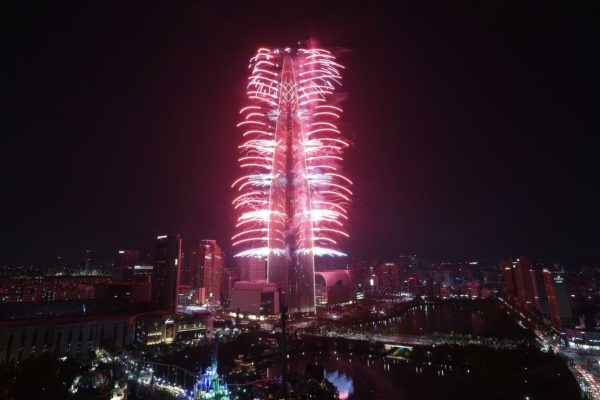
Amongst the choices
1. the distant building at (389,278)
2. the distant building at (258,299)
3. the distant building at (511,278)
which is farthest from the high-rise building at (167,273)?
the distant building at (389,278)

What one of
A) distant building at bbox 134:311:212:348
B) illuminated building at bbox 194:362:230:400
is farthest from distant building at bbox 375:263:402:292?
illuminated building at bbox 194:362:230:400

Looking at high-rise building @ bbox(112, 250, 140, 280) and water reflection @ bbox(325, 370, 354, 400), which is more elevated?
high-rise building @ bbox(112, 250, 140, 280)

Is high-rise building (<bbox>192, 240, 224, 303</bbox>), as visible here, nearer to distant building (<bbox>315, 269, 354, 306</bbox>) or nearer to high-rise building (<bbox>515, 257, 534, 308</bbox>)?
distant building (<bbox>315, 269, 354, 306</bbox>)

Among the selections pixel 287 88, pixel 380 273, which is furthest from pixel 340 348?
pixel 380 273

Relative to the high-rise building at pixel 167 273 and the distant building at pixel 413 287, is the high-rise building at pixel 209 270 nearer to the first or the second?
the high-rise building at pixel 167 273

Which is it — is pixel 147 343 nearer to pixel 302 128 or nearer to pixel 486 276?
pixel 302 128

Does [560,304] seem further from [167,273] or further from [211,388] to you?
[167,273]
